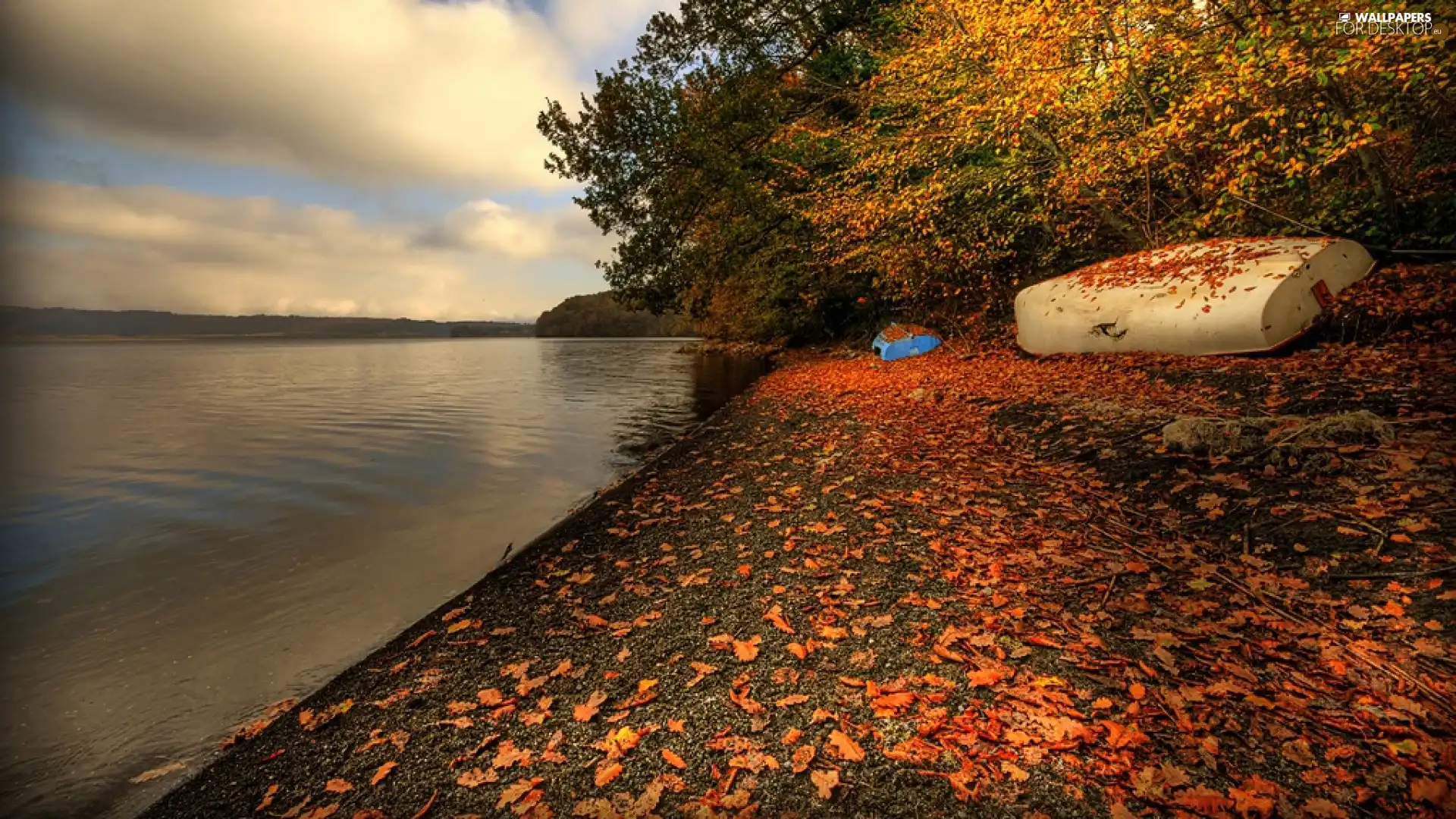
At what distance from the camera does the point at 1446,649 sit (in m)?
3.74

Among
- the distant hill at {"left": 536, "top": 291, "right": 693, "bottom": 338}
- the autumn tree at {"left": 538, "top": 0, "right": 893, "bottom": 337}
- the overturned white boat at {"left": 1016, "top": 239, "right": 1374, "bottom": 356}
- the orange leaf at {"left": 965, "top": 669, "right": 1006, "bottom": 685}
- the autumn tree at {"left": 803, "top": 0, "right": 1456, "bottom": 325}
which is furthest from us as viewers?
the distant hill at {"left": 536, "top": 291, "right": 693, "bottom": 338}

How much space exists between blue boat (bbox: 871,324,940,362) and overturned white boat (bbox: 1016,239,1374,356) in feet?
25.1

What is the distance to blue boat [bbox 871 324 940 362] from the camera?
2219 centimetres

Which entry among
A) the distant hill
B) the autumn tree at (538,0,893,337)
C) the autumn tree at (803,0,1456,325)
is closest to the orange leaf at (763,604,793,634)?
the autumn tree at (803,0,1456,325)

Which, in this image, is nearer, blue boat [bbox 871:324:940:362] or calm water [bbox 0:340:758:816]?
calm water [bbox 0:340:758:816]

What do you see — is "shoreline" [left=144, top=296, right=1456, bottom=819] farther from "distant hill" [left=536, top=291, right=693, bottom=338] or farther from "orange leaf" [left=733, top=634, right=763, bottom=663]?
"distant hill" [left=536, top=291, right=693, bottom=338]

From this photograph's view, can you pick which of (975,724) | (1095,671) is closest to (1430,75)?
(1095,671)

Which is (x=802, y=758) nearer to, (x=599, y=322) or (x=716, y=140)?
(x=716, y=140)

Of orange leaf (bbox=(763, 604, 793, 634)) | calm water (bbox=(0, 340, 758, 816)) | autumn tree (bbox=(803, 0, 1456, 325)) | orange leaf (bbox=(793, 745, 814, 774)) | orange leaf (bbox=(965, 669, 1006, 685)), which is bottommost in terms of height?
calm water (bbox=(0, 340, 758, 816))

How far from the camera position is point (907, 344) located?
22375mm

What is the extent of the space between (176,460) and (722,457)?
621 inches

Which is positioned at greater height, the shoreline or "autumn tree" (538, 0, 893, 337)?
"autumn tree" (538, 0, 893, 337)

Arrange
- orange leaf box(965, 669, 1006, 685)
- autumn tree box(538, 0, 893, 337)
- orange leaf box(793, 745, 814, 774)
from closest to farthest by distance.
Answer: orange leaf box(793, 745, 814, 774) < orange leaf box(965, 669, 1006, 685) < autumn tree box(538, 0, 893, 337)

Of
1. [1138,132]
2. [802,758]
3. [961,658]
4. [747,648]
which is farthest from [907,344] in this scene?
[802,758]
